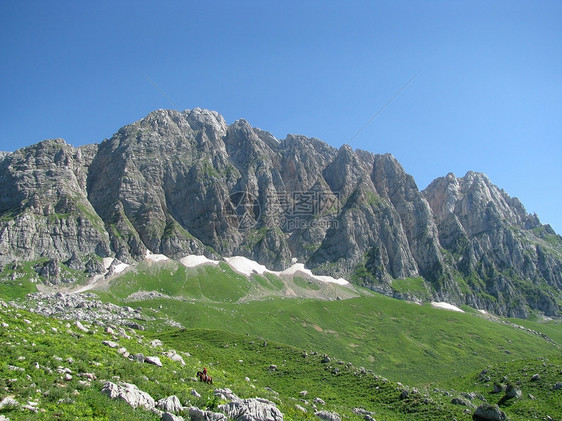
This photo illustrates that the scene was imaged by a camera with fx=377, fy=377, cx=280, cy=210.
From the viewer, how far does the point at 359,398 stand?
54281 millimetres

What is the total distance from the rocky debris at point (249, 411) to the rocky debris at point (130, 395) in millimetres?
4967

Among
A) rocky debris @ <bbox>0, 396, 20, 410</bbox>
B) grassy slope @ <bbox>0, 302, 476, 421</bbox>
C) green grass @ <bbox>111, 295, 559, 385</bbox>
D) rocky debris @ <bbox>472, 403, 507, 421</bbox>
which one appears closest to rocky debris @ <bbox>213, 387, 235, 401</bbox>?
grassy slope @ <bbox>0, 302, 476, 421</bbox>

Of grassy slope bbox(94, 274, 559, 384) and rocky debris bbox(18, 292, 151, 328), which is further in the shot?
grassy slope bbox(94, 274, 559, 384)

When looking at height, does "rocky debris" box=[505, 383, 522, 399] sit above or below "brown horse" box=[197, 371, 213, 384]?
above

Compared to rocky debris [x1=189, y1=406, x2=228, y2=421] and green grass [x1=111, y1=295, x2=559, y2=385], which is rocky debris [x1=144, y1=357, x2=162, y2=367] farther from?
green grass [x1=111, y1=295, x2=559, y2=385]

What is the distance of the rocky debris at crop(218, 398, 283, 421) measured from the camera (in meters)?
25.6

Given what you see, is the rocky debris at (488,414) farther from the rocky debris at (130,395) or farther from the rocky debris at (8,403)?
the rocky debris at (8,403)

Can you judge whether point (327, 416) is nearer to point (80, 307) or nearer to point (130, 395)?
point (130, 395)

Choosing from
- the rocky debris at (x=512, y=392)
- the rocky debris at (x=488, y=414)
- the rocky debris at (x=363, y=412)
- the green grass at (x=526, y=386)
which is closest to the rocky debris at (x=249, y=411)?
the rocky debris at (x=363, y=412)

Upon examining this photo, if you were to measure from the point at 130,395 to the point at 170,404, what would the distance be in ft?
8.67

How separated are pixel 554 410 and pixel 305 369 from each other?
123 ft

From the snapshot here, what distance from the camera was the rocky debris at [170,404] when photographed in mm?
24641

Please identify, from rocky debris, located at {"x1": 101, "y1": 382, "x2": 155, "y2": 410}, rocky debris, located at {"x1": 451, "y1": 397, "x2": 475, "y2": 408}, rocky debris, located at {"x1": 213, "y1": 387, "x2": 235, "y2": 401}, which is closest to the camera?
rocky debris, located at {"x1": 101, "y1": 382, "x2": 155, "y2": 410}

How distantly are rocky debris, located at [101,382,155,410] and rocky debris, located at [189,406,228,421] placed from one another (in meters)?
2.59
